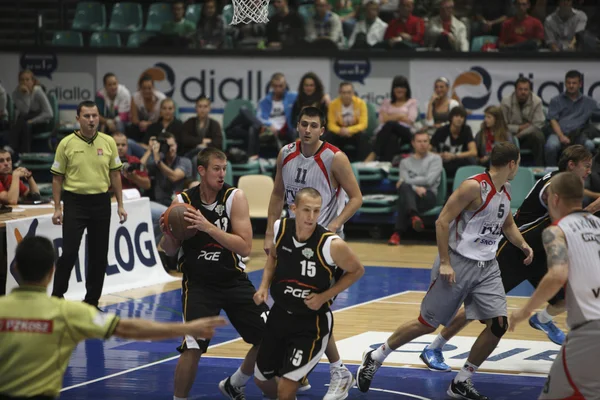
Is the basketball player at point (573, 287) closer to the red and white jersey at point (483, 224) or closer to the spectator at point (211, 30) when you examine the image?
the red and white jersey at point (483, 224)

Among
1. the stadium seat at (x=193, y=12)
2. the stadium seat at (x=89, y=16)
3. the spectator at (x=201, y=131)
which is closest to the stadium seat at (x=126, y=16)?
the stadium seat at (x=89, y=16)

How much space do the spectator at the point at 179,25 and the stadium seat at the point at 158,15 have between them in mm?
722

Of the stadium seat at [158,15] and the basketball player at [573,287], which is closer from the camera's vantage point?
the basketball player at [573,287]

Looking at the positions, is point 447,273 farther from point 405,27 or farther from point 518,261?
point 405,27

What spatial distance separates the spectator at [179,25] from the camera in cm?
1753

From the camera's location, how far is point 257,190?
15.2 meters

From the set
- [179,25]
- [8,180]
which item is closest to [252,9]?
[8,180]

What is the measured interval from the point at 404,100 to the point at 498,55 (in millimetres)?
1724

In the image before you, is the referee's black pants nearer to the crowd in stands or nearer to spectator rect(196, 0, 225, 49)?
the crowd in stands

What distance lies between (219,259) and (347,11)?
37.4 ft

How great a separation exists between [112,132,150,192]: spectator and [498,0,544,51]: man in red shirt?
636 centimetres

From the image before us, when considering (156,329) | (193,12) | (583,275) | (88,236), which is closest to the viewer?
(156,329)

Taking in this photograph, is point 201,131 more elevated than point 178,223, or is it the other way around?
point 178,223

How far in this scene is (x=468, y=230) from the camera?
24.6ft
